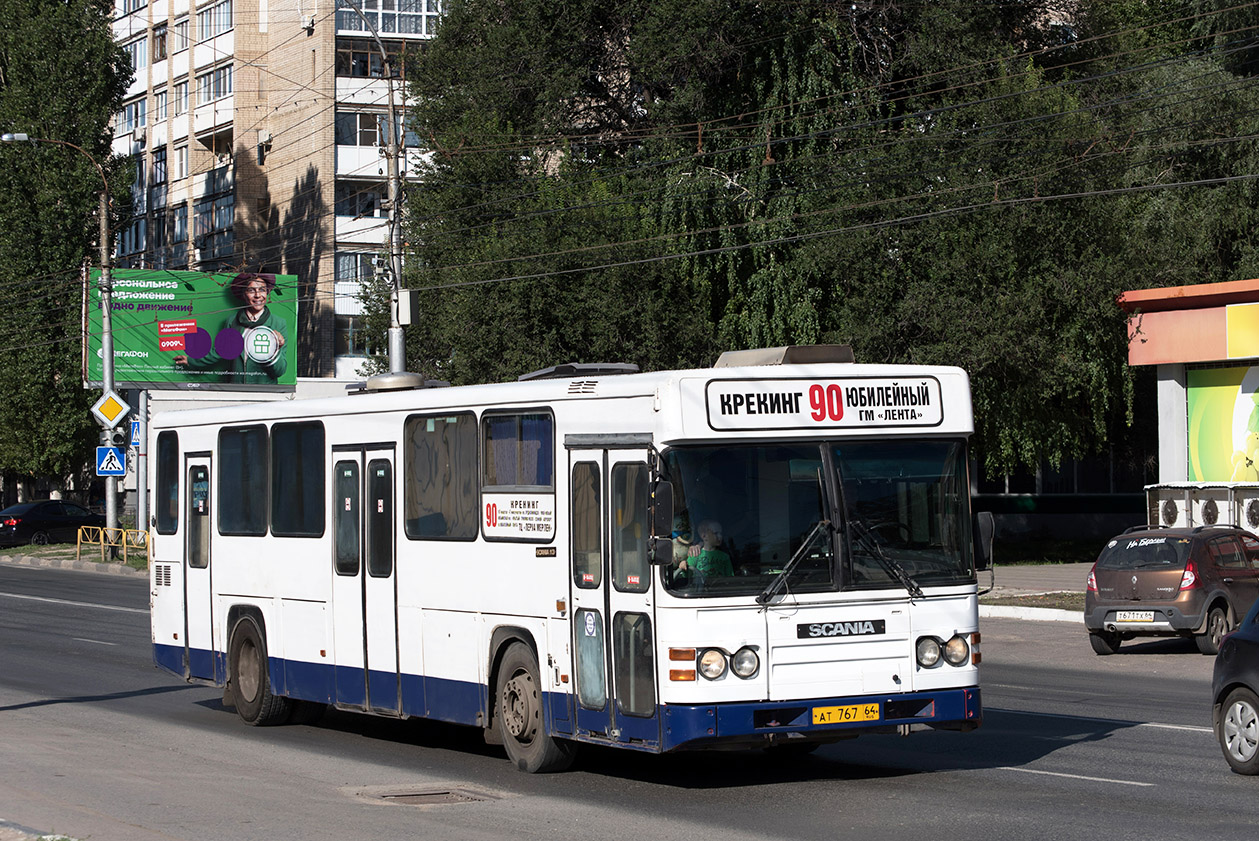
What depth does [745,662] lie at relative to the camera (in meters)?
9.99

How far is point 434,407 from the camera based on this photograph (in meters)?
12.4

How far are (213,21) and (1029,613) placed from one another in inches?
2324

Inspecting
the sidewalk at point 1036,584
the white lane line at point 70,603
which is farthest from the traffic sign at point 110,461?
the sidewalk at point 1036,584

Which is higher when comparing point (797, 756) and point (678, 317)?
point (678, 317)

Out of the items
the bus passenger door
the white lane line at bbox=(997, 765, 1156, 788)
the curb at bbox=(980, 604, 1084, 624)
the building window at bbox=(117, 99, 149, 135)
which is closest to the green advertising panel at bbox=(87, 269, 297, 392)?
the curb at bbox=(980, 604, 1084, 624)

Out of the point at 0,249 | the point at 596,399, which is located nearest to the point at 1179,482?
the point at 596,399

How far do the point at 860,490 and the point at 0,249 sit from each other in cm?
5603

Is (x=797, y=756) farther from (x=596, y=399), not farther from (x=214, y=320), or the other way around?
(x=214, y=320)

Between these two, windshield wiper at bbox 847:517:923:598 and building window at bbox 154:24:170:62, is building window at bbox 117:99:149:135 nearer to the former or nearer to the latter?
building window at bbox 154:24:170:62

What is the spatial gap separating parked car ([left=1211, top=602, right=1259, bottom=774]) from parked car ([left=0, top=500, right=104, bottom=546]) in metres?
48.3

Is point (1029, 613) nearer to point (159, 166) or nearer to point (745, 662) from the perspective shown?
point (745, 662)

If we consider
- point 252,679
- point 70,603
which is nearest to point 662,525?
point 252,679

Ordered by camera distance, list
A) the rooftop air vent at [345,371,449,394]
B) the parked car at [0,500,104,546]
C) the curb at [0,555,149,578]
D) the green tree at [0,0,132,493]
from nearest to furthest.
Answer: the rooftop air vent at [345,371,449,394] < the curb at [0,555,149,578] < the parked car at [0,500,104,546] < the green tree at [0,0,132,493]

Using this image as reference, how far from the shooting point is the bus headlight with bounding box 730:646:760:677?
392 inches
